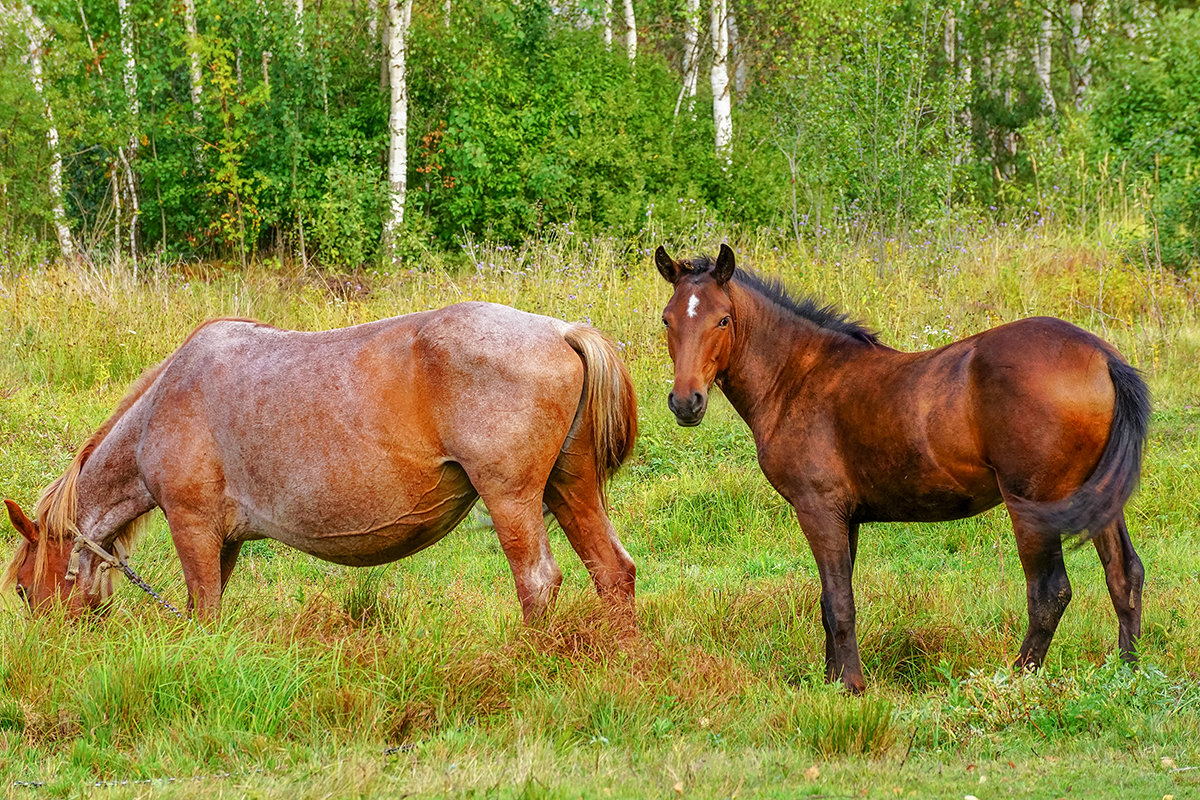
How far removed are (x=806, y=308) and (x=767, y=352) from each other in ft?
1.06

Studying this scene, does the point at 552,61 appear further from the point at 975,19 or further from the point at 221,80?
the point at 975,19

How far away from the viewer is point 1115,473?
4680 mm

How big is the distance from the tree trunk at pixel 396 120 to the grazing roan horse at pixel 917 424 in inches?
449

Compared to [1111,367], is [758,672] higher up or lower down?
lower down

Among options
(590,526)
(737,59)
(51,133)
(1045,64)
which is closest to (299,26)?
(51,133)

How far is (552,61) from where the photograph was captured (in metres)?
20.5

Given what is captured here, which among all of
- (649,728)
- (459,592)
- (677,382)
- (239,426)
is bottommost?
(459,592)

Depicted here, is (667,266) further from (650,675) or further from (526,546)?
(650,675)

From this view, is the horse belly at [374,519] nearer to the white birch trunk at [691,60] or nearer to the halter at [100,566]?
the halter at [100,566]

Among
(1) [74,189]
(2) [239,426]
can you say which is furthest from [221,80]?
(2) [239,426]

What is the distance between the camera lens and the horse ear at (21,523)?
5.43 meters

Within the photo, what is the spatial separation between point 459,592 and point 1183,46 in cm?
1429

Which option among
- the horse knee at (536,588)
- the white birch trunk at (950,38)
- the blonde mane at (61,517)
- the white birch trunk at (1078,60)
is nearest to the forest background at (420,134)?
the white birch trunk at (1078,60)

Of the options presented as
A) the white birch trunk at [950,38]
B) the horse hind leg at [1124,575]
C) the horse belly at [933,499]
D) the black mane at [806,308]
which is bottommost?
the horse hind leg at [1124,575]
